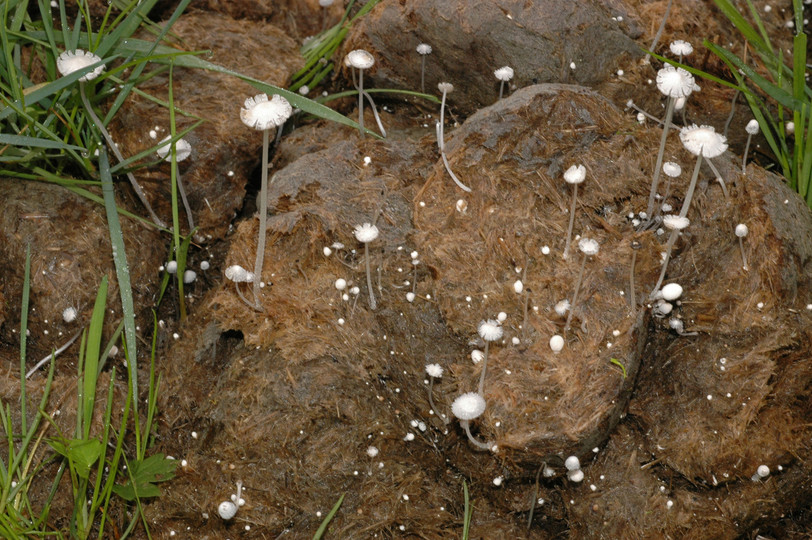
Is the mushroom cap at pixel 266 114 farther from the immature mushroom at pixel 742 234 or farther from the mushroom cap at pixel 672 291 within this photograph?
the immature mushroom at pixel 742 234

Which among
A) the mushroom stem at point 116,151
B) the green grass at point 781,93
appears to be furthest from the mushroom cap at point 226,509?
the green grass at point 781,93

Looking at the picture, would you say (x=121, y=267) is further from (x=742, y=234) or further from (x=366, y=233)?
(x=742, y=234)

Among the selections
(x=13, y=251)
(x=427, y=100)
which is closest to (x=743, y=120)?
(x=427, y=100)

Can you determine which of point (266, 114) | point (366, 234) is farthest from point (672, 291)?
point (266, 114)

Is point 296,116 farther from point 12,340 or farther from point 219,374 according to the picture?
point 12,340

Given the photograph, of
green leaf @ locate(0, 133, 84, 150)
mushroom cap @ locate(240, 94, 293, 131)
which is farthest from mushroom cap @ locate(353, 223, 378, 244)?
green leaf @ locate(0, 133, 84, 150)

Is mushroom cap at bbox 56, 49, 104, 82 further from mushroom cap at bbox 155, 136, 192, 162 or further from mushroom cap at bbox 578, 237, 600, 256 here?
mushroom cap at bbox 578, 237, 600, 256

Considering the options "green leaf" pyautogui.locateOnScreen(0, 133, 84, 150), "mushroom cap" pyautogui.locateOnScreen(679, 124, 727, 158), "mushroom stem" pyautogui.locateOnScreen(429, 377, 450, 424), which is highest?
"mushroom cap" pyautogui.locateOnScreen(679, 124, 727, 158)
